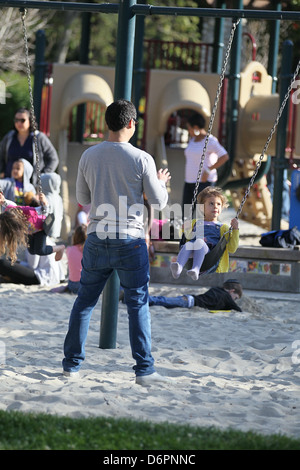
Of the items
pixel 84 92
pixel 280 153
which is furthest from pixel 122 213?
pixel 84 92

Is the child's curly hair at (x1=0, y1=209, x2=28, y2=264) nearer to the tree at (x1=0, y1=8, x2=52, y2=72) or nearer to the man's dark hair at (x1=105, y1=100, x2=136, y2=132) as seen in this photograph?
the man's dark hair at (x1=105, y1=100, x2=136, y2=132)

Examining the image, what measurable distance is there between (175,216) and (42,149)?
1.72 m

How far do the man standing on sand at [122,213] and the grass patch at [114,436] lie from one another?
3.29 ft

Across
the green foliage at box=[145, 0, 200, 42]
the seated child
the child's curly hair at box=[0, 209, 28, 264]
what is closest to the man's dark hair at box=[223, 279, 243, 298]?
the seated child

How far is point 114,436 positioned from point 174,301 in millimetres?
4042

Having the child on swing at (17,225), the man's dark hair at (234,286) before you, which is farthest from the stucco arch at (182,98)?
the child on swing at (17,225)

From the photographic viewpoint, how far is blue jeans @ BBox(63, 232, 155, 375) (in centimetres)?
485

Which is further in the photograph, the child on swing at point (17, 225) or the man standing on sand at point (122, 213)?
the child on swing at point (17, 225)

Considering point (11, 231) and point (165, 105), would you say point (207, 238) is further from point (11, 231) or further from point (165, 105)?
point (165, 105)

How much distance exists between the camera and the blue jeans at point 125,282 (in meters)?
4.85

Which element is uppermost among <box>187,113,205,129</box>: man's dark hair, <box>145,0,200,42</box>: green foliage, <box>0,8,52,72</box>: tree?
<box>145,0,200,42</box>: green foliage

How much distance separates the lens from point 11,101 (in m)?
25.3

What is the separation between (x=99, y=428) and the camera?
3.88 meters
